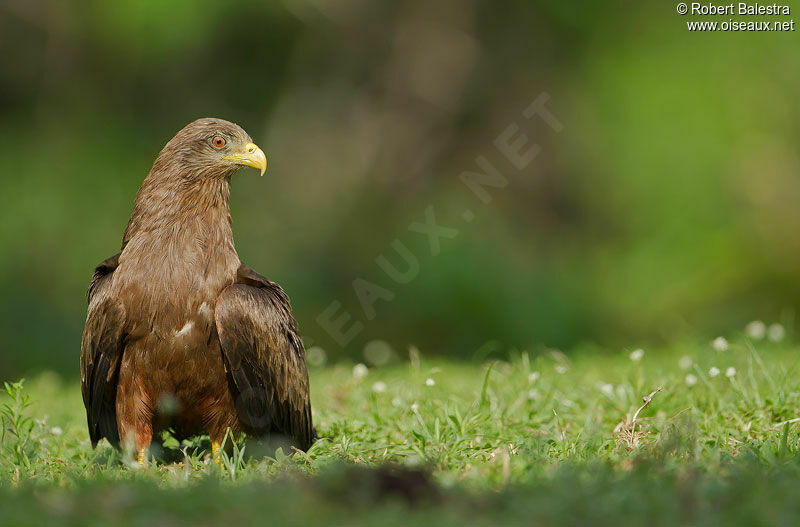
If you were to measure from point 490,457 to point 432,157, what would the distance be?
1071 centimetres

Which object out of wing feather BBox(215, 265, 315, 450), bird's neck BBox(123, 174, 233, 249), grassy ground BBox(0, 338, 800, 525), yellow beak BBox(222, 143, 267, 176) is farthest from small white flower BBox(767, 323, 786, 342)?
bird's neck BBox(123, 174, 233, 249)

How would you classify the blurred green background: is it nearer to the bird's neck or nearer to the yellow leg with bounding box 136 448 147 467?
the bird's neck

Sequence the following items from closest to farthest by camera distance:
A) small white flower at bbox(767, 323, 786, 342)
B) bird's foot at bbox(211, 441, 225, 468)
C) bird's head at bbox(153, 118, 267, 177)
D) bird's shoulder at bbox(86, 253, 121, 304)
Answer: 1. bird's foot at bbox(211, 441, 225, 468)
2. bird's shoulder at bbox(86, 253, 121, 304)
3. bird's head at bbox(153, 118, 267, 177)
4. small white flower at bbox(767, 323, 786, 342)

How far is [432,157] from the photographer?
14844mm

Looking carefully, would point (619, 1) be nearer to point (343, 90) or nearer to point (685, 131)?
point (685, 131)

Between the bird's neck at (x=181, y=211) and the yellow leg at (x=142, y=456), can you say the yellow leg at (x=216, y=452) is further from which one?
the bird's neck at (x=181, y=211)

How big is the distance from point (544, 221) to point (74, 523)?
462 inches

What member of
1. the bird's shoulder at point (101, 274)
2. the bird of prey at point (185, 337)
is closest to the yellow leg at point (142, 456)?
the bird of prey at point (185, 337)

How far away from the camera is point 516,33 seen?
1435 cm

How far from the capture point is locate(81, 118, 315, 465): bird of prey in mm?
4832

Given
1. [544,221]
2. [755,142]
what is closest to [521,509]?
[755,142]

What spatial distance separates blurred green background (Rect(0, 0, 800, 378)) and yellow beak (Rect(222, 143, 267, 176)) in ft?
20.6

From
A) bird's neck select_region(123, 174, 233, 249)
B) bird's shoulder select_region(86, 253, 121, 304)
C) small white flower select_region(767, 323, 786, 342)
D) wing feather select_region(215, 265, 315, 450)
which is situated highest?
bird's neck select_region(123, 174, 233, 249)

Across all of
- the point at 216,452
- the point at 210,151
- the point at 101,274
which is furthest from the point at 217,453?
the point at 210,151
